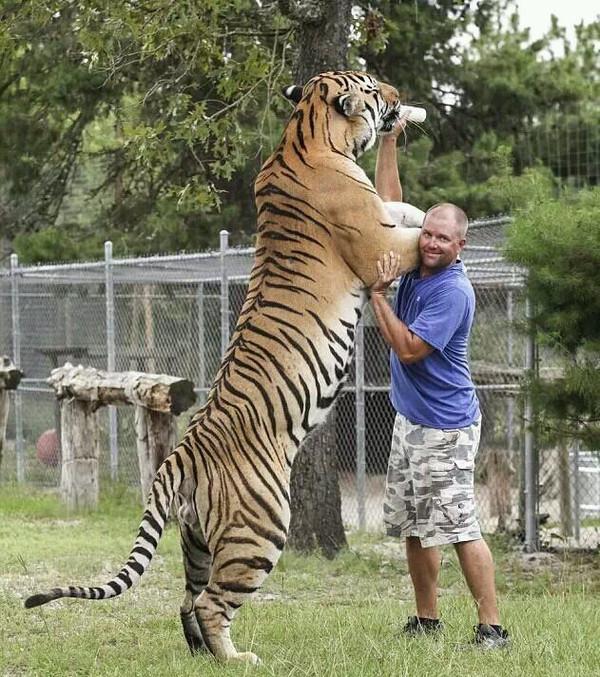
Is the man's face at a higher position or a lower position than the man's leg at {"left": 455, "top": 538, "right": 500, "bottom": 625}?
higher

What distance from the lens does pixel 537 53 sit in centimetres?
1634

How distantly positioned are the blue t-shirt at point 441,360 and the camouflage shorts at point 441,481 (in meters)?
0.06

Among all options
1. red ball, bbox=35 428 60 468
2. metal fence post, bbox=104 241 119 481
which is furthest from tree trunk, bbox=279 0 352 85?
red ball, bbox=35 428 60 468

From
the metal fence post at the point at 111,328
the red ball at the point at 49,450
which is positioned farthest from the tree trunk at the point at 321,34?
the red ball at the point at 49,450

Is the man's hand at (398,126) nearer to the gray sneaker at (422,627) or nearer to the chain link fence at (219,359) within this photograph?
the gray sneaker at (422,627)

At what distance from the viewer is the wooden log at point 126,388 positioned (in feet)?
30.6

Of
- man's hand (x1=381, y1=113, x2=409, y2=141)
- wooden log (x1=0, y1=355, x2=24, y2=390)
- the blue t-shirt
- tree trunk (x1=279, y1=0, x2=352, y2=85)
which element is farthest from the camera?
wooden log (x1=0, y1=355, x2=24, y2=390)

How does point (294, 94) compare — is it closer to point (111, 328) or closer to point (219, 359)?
point (111, 328)

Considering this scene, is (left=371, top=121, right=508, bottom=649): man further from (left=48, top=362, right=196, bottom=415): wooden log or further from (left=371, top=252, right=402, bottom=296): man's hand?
(left=48, top=362, right=196, bottom=415): wooden log

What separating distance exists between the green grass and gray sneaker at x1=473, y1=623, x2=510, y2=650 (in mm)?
59

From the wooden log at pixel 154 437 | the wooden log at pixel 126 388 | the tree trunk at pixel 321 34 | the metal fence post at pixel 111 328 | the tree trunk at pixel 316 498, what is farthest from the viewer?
the metal fence post at pixel 111 328

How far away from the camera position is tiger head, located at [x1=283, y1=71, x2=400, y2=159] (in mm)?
5301

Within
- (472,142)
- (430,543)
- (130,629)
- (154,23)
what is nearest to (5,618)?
(130,629)

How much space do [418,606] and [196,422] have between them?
52.6 inches
